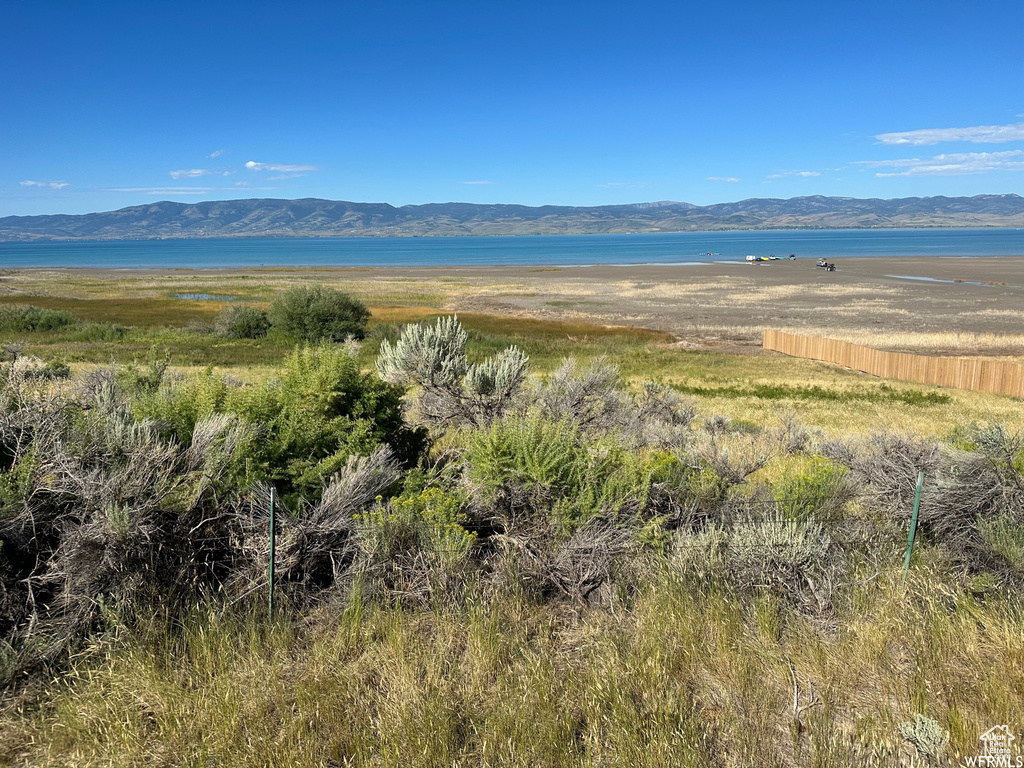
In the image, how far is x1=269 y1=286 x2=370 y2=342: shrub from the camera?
3416 cm

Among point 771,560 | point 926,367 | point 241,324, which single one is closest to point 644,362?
point 926,367

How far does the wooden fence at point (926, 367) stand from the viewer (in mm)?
21891

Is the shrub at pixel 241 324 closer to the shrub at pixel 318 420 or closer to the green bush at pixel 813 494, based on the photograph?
the shrub at pixel 318 420

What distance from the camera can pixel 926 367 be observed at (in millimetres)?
24125

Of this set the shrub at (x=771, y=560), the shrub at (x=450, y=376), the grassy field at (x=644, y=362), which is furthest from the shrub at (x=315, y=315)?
the shrub at (x=771, y=560)

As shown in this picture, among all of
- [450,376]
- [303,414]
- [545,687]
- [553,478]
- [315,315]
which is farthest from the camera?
[315,315]

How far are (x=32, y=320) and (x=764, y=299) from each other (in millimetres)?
→ 50978

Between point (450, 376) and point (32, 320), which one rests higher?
point (450, 376)

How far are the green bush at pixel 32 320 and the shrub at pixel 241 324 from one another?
772 cm

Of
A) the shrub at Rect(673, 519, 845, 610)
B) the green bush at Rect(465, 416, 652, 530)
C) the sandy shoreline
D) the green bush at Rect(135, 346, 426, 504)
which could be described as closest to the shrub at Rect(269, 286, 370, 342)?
Answer: the sandy shoreline

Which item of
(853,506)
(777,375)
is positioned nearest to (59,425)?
(853,506)

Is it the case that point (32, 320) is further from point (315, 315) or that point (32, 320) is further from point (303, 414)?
point (303, 414)

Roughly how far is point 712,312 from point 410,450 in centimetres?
4519

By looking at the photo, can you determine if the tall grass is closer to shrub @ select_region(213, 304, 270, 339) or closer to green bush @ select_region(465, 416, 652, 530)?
green bush @ select_region(465, 416, 652, 530)
